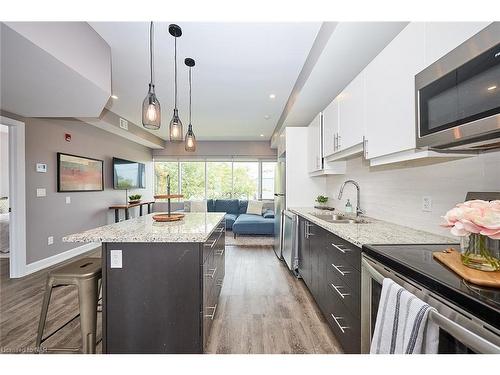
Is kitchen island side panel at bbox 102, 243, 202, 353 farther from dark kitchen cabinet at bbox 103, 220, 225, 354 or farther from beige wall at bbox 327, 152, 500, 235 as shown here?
beige wall at bbox 327, 152, 500, 235

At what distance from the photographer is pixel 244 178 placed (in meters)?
6.92

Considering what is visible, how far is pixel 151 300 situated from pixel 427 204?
205 cm

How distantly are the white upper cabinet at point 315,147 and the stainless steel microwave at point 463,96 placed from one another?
1.73m

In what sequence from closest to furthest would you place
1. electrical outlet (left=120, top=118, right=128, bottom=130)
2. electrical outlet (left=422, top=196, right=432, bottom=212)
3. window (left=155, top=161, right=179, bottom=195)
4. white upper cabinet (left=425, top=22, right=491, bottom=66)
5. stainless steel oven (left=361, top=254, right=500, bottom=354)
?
stainless steel oven (left=361, top=254, right=500, bottom=354), white upper cabinet (left=425, top=22, right=491, bottom=66), electrical outlet (left=422, top=196, right=432, bottom=212), electrical outlet (left=120, top=118, right=128, bottom=130), window (left=155, top=161, right=179, bottom=195)

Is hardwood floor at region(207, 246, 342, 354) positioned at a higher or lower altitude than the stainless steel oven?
lower

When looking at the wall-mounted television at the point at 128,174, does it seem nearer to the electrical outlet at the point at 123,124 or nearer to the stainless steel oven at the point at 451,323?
the electrical outlet at the point at 123,124

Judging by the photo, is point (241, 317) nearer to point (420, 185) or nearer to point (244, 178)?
point (420, 185)

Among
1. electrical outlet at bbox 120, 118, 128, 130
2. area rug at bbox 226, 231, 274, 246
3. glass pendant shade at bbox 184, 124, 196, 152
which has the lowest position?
area rug at bbox 226, 231, 274, 246

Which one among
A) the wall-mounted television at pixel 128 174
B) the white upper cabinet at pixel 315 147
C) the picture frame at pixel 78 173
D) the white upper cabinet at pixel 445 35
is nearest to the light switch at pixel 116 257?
the white upper cabinet at pixel 445 35

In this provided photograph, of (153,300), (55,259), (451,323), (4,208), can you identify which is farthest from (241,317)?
(4,208)

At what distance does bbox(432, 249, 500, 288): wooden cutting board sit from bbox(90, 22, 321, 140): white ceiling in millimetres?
1993

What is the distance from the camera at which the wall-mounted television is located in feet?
16.5

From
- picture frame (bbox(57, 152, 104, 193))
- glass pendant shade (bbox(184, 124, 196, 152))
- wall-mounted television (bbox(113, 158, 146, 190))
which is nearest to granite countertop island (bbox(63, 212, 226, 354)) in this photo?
glass pendant shade (bbox(184, 124, 196, 152))

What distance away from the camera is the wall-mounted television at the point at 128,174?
16.5ft
